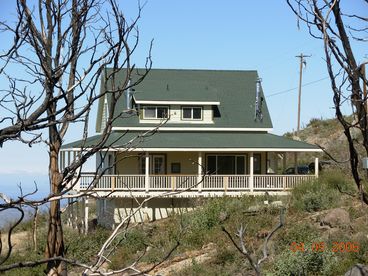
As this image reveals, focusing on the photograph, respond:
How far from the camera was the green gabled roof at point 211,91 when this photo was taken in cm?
3416

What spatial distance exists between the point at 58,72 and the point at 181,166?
92.7ft

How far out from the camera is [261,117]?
35.5m

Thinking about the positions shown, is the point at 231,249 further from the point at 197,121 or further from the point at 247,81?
the point at 247,81

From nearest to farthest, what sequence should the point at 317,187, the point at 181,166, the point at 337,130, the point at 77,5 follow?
the point at 77,5 → the point at 317,187 → the point at 181,166 → the point at 337,130

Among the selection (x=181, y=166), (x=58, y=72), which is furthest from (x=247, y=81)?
(x=58, y=72)

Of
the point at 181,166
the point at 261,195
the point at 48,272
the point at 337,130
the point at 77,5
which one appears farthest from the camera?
the point at 337,130

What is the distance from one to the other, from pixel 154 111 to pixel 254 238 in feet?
39.8

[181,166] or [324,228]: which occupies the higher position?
[181,166]

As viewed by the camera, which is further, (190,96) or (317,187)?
(190,96)

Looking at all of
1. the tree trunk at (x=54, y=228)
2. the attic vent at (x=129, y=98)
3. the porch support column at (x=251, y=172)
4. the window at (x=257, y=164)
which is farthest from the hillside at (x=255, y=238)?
the tree trunk at (x=54, y=228)

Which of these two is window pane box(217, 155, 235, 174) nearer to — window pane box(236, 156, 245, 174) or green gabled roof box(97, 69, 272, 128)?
window pane box(236, 156, 245, 174)

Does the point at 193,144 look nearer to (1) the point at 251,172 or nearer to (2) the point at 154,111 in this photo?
(1) the point at 251,172

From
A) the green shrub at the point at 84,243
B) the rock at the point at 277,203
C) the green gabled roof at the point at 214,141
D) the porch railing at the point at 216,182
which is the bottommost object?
the green shrub at the point at 84,243
